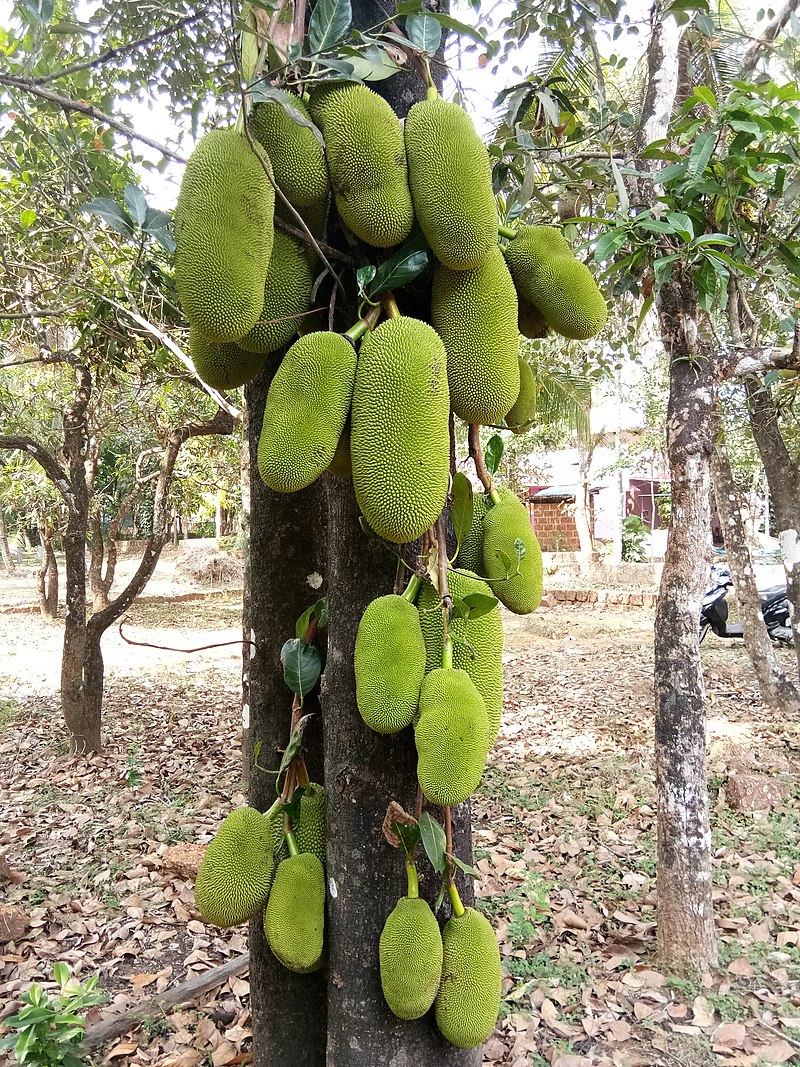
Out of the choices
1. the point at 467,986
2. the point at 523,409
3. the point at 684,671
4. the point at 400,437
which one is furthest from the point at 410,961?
the point at 684,671

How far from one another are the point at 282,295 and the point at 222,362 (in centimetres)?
10

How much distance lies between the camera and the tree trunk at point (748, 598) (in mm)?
4672

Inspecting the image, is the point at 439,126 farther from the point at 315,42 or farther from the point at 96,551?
the point at 96,551

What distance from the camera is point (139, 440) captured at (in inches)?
316

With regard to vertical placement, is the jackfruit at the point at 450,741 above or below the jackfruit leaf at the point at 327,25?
below

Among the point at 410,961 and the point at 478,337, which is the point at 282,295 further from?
the point at 410,961

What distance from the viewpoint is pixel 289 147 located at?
2.47 ft

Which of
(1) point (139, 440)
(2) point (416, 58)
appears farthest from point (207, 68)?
(1) point (139, 440)

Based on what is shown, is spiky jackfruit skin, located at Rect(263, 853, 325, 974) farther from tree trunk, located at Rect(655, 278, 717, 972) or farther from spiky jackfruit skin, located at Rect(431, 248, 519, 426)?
tree trunk, located at Rect(655, 278, 717, 972)

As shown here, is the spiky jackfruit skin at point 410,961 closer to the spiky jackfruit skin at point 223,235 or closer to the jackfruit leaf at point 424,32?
the spiky jackfruit skin at point 223,235

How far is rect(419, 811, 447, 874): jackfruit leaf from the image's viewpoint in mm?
804

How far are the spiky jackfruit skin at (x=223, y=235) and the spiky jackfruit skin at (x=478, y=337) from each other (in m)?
0.21

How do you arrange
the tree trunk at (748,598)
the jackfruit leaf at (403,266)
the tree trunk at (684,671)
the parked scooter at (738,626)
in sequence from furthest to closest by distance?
the parked scooter at (738,626)
the tree trunk at (748,598)
the tree trunk at (684,671)
the jackfruit leaf at (403,266)

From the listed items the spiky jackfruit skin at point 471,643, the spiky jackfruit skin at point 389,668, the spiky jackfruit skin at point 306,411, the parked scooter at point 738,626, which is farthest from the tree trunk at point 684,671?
the parked scooter at point 738,626
